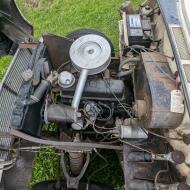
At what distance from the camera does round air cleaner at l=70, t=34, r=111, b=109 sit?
7.47 ft

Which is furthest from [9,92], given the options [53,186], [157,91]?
[157,91]

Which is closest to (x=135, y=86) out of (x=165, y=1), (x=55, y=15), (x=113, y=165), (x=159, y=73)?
(x=159, y=73)

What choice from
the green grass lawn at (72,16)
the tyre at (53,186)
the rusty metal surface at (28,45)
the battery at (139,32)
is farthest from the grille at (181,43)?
the green grass lawn at (72,16)

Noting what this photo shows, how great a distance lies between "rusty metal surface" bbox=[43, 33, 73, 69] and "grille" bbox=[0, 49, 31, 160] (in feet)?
0.83

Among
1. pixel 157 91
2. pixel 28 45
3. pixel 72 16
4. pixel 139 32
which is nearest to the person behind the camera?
pixel 157 91

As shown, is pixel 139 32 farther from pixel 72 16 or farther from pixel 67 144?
pixel 72 16

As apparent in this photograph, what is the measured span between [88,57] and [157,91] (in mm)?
550

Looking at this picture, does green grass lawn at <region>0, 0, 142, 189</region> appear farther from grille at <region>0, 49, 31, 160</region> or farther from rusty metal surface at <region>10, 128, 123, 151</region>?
rusty metal surface at <region>10, 128, 123, 151</region>

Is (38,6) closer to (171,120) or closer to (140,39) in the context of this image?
(140,39)

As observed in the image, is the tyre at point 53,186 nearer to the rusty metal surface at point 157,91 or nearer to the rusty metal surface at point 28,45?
the rusty metal surface at point 157,91

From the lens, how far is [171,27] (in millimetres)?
2279

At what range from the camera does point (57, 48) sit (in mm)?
2678

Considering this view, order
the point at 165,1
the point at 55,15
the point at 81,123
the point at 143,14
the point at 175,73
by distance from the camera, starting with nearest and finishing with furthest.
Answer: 1. the point at 175,73
2. the point at 81,123
3. the point at 165,1
4. the point at 143,14
5. the point at 55,15

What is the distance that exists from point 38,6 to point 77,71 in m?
2.52
